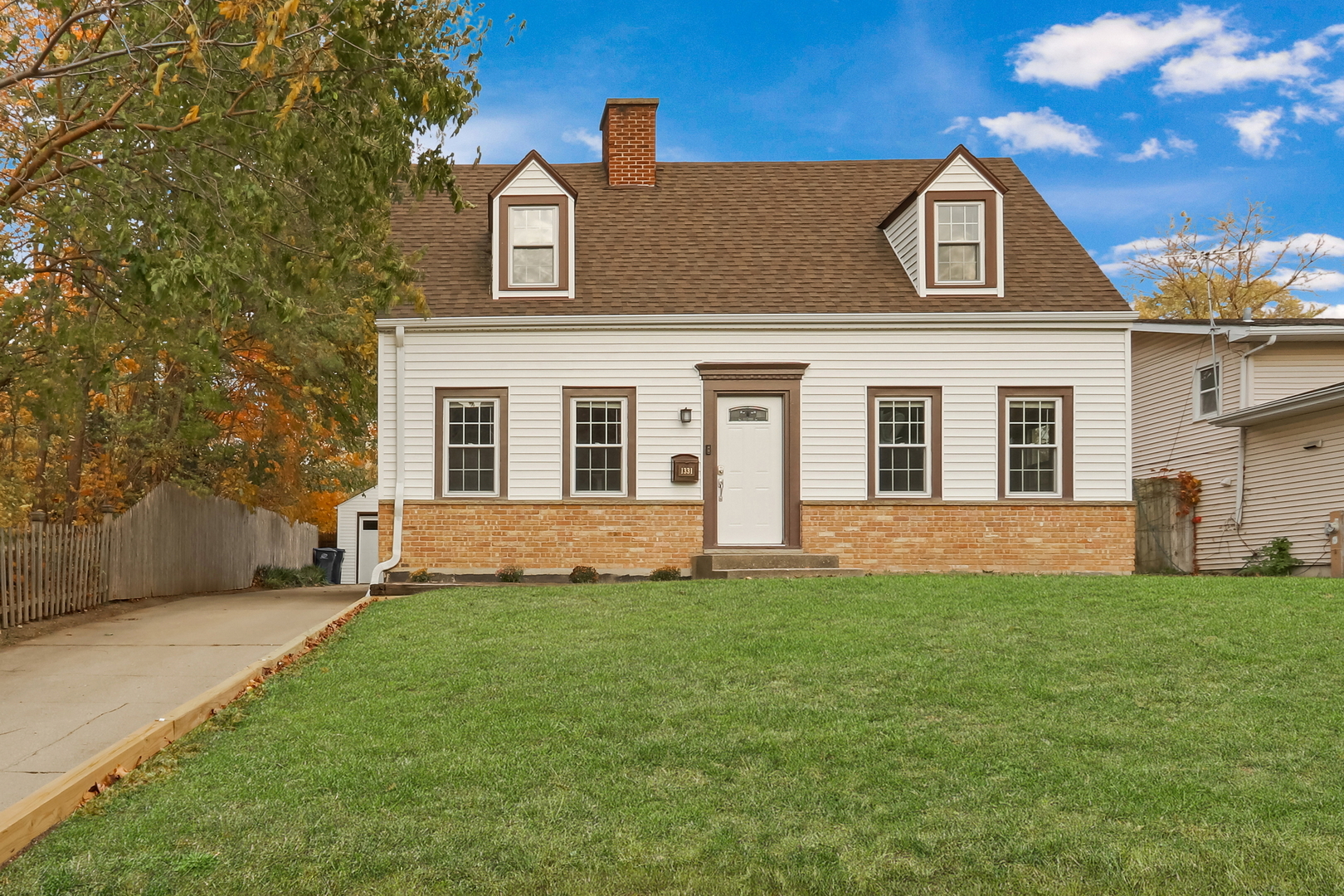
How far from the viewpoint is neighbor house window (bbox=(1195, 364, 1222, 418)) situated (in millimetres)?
20203

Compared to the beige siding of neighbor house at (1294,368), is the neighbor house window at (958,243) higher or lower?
higher

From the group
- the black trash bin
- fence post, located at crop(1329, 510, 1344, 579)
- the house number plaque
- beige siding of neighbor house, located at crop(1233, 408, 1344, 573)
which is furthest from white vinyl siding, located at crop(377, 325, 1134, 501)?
the black trash bin

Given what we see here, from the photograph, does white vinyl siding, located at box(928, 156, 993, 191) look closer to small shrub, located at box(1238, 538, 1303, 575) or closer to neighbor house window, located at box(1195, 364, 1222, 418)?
neighbor house window, located at box(1195, 364, 1222, 418)

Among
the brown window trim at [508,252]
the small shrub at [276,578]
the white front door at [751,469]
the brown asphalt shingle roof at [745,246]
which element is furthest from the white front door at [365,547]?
the white front door at [751,469]

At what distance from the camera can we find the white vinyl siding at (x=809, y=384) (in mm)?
16297

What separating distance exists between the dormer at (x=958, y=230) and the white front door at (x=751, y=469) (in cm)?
326

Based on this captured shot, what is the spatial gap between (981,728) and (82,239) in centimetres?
978

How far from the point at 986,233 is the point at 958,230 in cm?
43

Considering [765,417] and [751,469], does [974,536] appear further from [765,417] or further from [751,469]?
[765,417]

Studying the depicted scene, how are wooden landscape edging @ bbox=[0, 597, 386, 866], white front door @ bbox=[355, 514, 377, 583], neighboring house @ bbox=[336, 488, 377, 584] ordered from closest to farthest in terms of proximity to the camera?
wooden landscape edging @ bbox=[0, 597, 386, 866] < white front door @ bbox=[355, 514, 377, 583] < neighboring house @ bbox=[336, 488, 377, 584]

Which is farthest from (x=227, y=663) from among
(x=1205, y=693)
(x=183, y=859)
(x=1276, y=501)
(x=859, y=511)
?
(x=1276, y=501)

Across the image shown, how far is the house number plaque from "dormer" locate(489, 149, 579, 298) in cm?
318

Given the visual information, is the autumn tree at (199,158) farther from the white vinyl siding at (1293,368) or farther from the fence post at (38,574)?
the white vinyl siding at (1293,368)

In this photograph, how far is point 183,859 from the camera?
15.4ft
